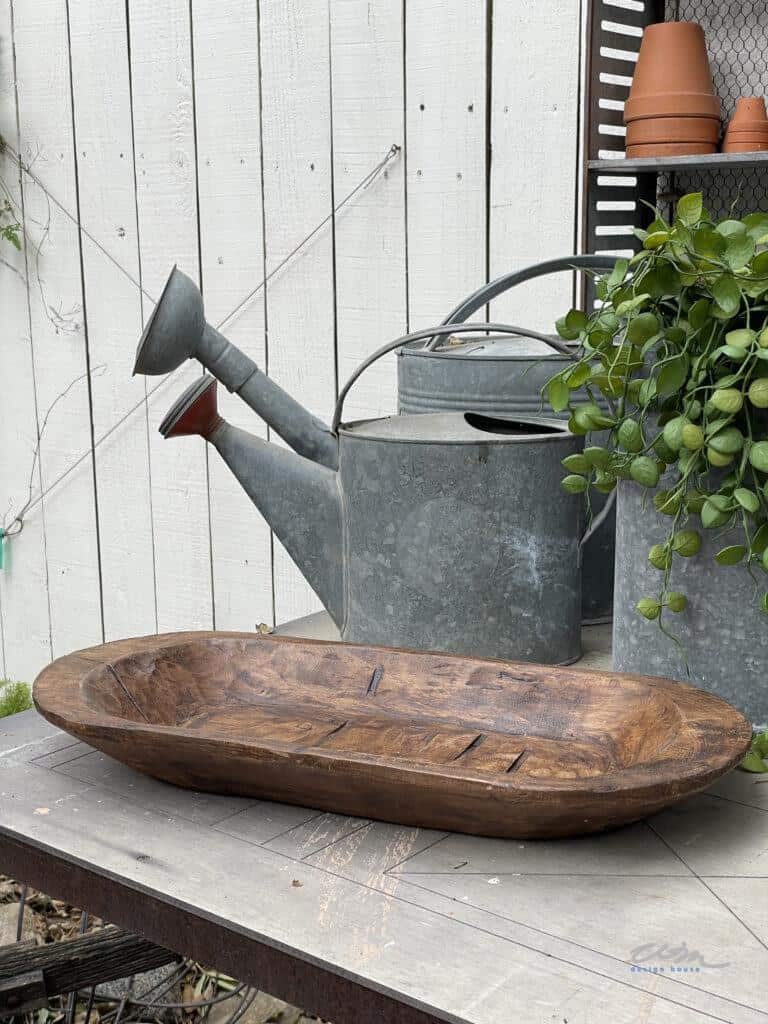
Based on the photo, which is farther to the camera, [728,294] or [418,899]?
[728,294]

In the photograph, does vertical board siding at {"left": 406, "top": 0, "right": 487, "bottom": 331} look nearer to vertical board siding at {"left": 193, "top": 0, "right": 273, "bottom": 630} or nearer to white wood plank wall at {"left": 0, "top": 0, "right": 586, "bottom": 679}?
white wood plank wall at {"left": 0, "top": 0, "right": 586, "bottom": 679}

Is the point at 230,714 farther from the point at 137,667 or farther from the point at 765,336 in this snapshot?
the point at 765,336

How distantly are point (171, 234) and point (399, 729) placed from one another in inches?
57.3

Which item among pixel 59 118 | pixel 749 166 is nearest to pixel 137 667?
pixel 749 166

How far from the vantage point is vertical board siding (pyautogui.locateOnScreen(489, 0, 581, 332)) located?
161 cm

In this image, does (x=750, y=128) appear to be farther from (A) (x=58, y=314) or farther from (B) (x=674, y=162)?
(A) (x=58, y=314)

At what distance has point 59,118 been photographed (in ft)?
7.24

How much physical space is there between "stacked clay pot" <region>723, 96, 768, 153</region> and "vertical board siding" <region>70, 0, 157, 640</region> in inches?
44.6

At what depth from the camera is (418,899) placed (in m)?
0.62

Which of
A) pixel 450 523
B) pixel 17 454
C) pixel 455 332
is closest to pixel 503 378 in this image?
pixel 455 332

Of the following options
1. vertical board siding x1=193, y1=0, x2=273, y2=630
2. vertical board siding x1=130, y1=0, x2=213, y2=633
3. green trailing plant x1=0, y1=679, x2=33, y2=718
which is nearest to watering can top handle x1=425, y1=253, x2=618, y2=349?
vertical board siding x1=193, y1=0, x2=273, y2=630

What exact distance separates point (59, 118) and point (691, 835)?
1955mm

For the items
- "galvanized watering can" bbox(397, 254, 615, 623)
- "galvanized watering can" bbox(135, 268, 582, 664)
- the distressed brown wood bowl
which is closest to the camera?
the distressed brown wood bowl

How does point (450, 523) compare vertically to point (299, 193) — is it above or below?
below
